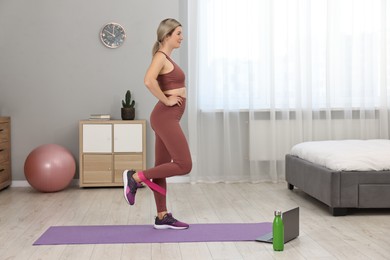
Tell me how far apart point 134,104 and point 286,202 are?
205 centimetres

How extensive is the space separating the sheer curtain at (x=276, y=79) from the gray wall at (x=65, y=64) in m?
0.49

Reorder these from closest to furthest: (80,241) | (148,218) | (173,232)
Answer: (80,241) < (173,232) < (148,218)

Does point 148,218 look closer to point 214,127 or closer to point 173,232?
point 173,232

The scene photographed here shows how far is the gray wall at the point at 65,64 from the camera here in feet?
23.0

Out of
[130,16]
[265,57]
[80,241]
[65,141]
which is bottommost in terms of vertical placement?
[80,241]

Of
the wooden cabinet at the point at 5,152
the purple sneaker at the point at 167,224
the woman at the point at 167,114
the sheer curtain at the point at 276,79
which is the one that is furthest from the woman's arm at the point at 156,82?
the wooden cabinet at the point at 5,152

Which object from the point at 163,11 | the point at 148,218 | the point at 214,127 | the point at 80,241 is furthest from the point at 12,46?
the point at 80,241

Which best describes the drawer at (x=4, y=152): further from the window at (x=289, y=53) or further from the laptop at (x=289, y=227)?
the laptop at (x=289, y=227)

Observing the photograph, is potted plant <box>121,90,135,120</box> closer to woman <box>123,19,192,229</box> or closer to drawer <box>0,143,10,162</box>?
drawer <box>0,143,10,162</box>

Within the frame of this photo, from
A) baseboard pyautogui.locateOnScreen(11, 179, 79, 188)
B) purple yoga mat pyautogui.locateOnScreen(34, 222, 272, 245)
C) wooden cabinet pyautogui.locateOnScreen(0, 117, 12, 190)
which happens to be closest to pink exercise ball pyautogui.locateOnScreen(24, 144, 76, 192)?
wooden cabinet pyautogui.locateOnScreen(0, 117, 12, 190)

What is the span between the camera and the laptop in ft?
13.5

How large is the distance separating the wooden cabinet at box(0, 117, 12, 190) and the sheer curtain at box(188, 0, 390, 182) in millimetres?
1905

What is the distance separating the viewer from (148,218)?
16.7ft

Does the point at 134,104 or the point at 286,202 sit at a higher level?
the point at 134,104
